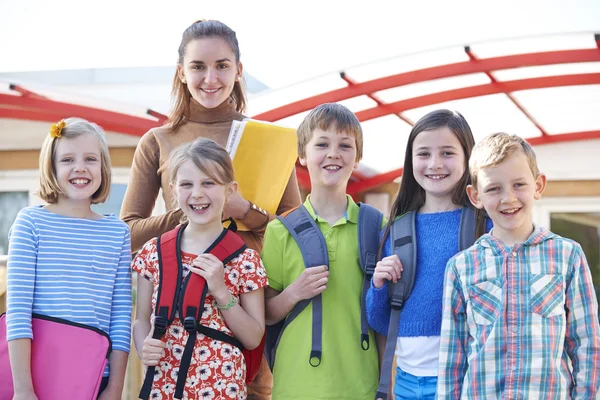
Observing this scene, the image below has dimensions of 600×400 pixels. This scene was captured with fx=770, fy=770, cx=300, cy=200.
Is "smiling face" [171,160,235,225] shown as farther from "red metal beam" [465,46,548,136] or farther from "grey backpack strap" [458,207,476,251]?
"red metal beam" [465,46,548,136]

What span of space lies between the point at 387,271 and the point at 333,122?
0.70 metres

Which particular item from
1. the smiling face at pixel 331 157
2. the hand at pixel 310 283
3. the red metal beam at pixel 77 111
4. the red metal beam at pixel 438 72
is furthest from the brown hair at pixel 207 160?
the red metal beam at pixel 77 111

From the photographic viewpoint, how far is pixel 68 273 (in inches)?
110

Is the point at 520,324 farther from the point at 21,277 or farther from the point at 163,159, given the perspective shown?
the point at 21,277

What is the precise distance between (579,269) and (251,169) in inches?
53.7

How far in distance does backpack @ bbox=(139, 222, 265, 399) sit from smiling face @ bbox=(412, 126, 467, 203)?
754 mm

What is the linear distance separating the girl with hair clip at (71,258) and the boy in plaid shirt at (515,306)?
47.8 inches

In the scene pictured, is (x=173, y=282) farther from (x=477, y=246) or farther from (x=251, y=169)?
(x=477, y=246)

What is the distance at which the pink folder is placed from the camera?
2.67 m

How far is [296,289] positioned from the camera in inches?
114

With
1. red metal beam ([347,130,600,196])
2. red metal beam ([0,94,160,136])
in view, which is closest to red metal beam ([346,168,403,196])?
red metal beam ([347,130,600,196])

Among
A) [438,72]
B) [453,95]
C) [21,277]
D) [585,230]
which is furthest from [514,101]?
[21,277]

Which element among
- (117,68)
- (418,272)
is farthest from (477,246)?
(117,68)

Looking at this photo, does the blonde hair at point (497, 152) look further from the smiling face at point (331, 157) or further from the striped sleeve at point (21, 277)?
the striped sleeve at point (21, 277)
